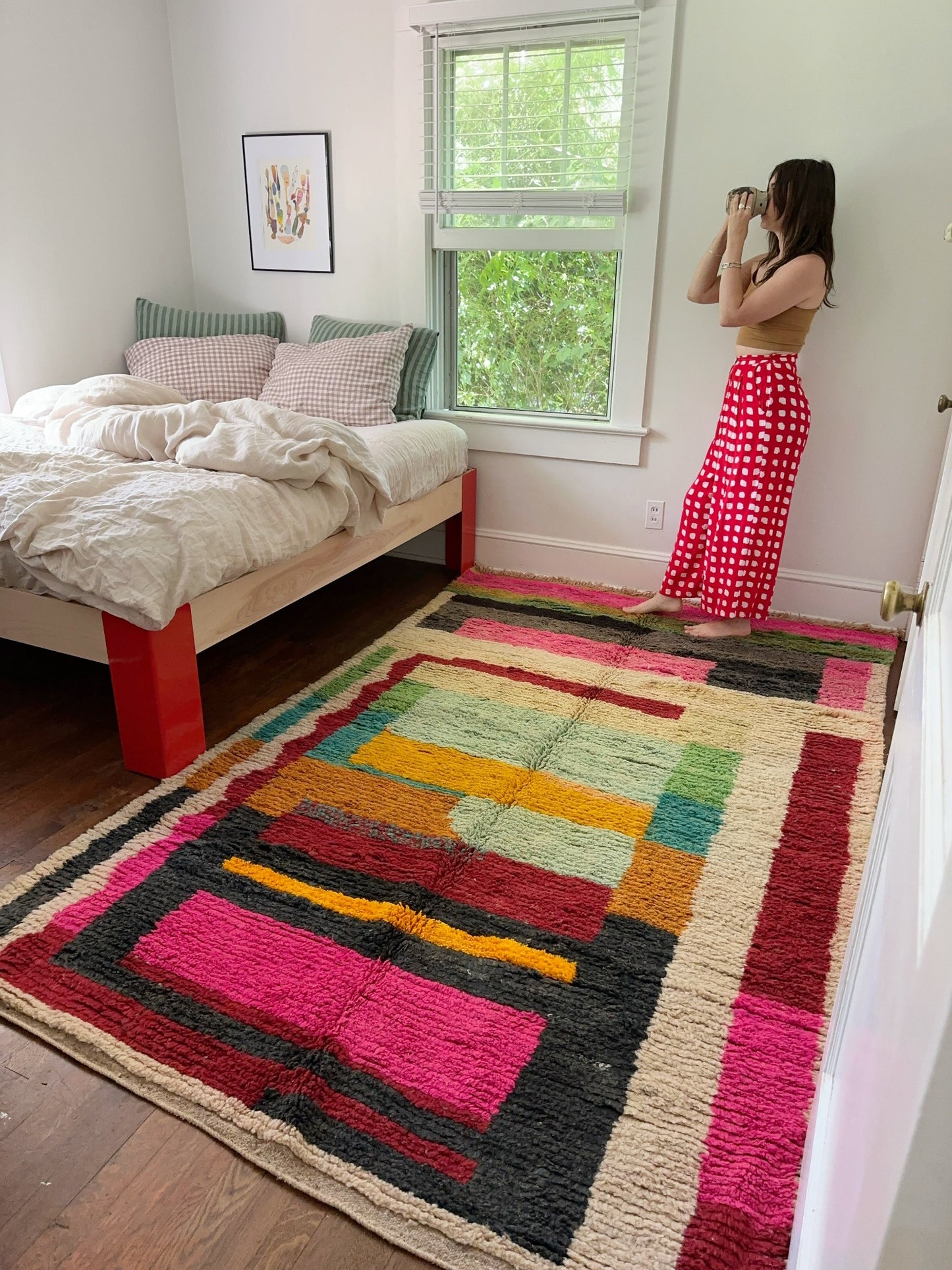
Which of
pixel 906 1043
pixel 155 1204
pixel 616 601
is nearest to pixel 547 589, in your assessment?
pixel 616 601

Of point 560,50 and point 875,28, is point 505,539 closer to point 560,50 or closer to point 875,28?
point 560,50

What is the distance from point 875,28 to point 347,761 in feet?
8.40

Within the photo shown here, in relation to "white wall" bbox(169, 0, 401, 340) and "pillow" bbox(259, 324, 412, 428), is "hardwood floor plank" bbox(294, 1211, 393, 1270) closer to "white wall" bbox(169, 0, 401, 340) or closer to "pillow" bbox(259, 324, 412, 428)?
"pillow" bbox(259, 324, 412, 428)

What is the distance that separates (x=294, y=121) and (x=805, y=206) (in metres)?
2.03

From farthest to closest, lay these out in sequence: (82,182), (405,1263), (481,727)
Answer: (82,182)
(481,727)
(405,1263)

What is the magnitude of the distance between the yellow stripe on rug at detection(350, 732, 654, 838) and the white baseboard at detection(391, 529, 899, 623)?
4.68 ft

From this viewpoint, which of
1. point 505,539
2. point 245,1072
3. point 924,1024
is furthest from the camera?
point 505,539

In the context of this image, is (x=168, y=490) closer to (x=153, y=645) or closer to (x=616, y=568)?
(x=153, y=645)

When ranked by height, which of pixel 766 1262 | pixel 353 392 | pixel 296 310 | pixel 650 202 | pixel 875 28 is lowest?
pixel 766 1262

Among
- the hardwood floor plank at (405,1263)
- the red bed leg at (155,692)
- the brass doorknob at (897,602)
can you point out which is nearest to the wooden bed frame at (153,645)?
the red bed leg at (155,692)

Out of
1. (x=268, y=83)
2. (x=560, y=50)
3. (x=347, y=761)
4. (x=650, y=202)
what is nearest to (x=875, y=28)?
(x=650, y=202)

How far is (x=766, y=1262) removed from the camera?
1.04 m

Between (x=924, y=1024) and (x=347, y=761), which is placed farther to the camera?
(x=347, y=761)

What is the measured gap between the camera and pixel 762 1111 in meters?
1.24
